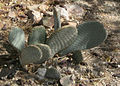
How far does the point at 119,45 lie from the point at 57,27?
0.79 metres

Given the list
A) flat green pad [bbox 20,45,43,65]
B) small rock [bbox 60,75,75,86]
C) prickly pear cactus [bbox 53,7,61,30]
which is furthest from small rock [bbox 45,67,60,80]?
prickly pear cactus [bbox 53,7,61,30]

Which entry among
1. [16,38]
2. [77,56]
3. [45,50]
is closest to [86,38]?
[77,56]

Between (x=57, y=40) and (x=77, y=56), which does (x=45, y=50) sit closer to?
(x=57, y=40)

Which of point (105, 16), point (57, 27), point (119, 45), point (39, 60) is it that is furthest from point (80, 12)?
point (39, 60)

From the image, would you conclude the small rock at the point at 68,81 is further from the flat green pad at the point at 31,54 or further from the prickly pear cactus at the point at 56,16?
the prickly pear cactus at the point at 56,16

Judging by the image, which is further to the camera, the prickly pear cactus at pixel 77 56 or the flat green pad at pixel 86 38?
the prickly pear cactus at pixel 77 56

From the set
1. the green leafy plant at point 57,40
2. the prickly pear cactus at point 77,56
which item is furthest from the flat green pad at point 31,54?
the prickly pear cactus at point 77,56

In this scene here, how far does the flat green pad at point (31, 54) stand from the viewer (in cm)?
190

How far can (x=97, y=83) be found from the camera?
2.24 metres

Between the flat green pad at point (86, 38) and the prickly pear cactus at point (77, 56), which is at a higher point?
the flat green pad at point (86, 38)

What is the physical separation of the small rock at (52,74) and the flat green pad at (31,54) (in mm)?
191

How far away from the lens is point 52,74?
2.14 metres

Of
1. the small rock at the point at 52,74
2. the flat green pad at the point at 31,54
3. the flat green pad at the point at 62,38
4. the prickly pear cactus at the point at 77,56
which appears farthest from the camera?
the prickly pear cactus at the point at 77,56

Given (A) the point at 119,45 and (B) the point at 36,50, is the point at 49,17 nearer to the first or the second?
(A) the point at 119,45
